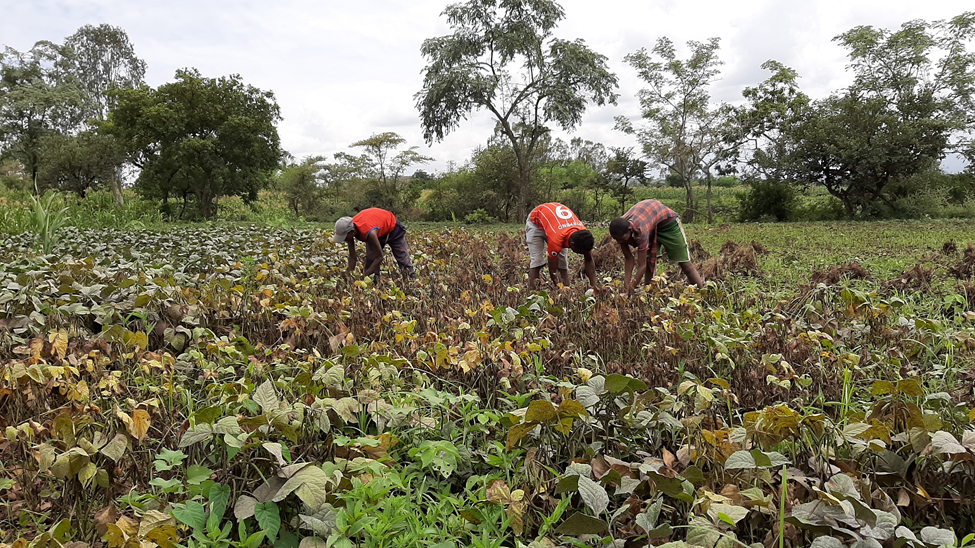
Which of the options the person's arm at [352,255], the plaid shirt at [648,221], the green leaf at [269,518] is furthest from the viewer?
the person's arm at [352,255]

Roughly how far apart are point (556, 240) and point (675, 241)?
1.28 meters

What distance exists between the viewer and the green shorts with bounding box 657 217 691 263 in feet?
18.8

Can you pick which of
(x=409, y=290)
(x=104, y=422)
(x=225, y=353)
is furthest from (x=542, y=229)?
(x=104, y=422)

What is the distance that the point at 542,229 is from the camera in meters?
5.93

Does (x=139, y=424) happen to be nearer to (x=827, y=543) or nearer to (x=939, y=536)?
(x=827, y=543)

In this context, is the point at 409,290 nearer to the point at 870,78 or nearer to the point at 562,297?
the point at 562,297

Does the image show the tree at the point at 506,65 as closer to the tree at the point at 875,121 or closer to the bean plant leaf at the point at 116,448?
the tree at the point at 875,121

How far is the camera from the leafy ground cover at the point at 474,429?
167cm

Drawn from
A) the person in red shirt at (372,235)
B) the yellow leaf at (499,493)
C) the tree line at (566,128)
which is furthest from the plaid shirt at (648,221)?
the tree line at (566,128)

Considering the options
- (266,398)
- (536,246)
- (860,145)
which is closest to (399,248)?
Answer: (536,246)

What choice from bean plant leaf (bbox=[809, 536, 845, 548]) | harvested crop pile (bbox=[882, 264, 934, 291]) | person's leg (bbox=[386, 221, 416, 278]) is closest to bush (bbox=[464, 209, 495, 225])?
person's leg (bbox=[386, 221, 416, 278])

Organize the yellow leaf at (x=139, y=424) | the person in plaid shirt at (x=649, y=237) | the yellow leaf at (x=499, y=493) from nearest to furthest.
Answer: the yellow leaf at (x=499, y=493) → the yellow leaf at (x=139, y=424) → the person in plaid shirt at (x=649, y=237)

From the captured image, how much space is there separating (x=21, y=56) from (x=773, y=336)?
150 feet

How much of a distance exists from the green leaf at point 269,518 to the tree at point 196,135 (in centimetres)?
1873
